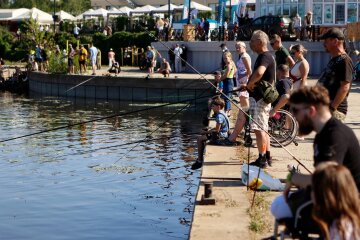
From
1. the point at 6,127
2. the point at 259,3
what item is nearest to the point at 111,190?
the point at 6,127

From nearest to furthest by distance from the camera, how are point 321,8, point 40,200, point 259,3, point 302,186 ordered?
point 302,186, point 40,200, point 321,8, point 259,3

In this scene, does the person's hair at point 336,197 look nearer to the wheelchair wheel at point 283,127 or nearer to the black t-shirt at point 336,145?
the black t-shirt at point 336,145

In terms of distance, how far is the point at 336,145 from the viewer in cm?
634

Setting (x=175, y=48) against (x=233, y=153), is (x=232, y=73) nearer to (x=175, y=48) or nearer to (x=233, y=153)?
(x=233, y=153)

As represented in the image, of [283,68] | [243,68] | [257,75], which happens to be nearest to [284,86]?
[283,68]

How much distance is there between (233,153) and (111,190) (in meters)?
2.66

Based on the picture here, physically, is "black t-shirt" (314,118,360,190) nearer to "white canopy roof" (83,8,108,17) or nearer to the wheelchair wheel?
the wheelchair wheel

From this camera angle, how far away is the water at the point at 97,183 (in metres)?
12.2

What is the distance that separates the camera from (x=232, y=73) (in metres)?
18.8

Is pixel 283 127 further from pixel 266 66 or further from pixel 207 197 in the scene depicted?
pixel 207 197

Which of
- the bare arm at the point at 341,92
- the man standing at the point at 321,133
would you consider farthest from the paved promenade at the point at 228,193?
the man standing at the point at 321,133

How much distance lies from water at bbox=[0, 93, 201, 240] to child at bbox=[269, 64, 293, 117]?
203 cm

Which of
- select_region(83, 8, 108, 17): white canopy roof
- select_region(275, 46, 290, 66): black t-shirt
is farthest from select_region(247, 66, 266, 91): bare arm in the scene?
select_region(83, 8, 108, 17): white canopy roof

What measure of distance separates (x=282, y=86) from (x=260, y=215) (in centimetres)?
536
